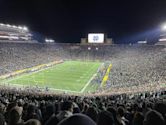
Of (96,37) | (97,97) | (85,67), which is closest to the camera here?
(97,97)

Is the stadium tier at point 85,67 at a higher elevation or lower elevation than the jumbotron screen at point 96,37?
lower

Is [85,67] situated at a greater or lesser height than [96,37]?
lesser

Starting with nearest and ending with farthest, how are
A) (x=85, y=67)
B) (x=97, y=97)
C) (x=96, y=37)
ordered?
1. (x=97, y=97)
2. (x=85, y=67)
3. (x=96, y=37)

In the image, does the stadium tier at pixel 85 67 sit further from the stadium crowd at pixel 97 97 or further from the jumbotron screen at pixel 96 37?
the jumbotron screen at pixel 96 37

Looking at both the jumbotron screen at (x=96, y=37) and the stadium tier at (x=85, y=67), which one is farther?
the jumbotron screen at (x=96, y=37)

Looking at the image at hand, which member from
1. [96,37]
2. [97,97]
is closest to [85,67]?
[96,37]

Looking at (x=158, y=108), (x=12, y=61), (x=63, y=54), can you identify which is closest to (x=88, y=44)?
(x=63, y=54)

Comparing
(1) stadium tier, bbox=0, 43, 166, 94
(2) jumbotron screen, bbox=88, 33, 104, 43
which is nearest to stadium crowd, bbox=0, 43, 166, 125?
(1) stadium tier, bbox=0, 43, 166, 94

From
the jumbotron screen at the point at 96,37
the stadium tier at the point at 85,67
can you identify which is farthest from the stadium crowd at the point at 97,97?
the jumbotron screen at the point at 96,37

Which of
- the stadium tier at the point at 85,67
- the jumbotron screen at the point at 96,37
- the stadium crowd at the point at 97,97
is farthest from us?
the jumbotron screen at the point at 96,37

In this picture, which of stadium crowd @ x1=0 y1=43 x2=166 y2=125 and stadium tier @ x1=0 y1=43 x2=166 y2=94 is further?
stadium tier @ x1=0 y1=43 x2=166 y2=94

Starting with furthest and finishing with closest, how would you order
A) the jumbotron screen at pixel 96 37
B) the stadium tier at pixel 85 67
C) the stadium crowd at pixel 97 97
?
the jumbotron screen at pixel 96 37, the stadium tier at pixel 85 67, the stadium crowd at pixel 97 97

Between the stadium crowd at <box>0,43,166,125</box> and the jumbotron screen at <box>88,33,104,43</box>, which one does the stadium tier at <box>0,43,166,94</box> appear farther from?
the jumbotron screen at <box>88,33,104,43</box>

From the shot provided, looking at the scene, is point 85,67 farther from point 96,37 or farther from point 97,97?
point 97,97
